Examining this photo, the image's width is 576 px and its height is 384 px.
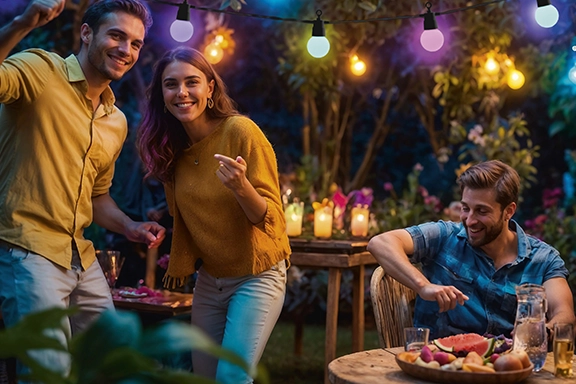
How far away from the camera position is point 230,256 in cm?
281

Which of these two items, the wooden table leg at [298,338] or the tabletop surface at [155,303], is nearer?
the tabletop surface at [155,303]

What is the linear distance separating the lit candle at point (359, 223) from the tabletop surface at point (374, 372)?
2.64 metres

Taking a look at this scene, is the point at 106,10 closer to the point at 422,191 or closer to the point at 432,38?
the point at 432,38

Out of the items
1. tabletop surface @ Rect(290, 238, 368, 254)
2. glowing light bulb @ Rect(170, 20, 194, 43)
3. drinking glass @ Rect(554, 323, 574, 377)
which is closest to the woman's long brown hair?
drinking glass @ Rect(554, 323, 574, 377)

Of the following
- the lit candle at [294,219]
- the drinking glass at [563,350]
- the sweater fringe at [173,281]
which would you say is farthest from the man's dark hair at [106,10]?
the lit candle at [294,219]

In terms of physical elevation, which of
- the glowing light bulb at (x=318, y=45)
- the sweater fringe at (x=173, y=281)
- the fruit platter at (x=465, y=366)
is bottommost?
the fruit platter at (x=465, y=366)

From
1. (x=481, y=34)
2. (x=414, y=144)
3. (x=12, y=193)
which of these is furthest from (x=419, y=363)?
(x=414, y=144)

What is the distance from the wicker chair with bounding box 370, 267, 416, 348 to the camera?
293 cm

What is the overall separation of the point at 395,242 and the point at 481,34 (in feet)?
13.5

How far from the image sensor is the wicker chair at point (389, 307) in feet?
9.61

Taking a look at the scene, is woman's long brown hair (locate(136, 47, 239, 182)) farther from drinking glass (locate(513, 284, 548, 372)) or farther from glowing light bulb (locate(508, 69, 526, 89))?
glowing light bulb (locate(508, 69, 526, 89))

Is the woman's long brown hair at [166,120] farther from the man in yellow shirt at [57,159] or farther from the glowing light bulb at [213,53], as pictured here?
the glowing light bulb at [213,53]

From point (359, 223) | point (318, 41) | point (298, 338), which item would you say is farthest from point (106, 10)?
point (298, 338)

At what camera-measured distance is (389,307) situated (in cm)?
303
